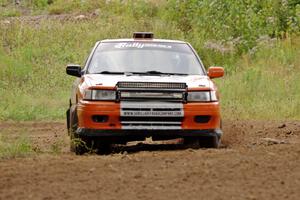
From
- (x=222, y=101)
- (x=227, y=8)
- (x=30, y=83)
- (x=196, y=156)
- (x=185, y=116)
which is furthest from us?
(x=227, y=8)

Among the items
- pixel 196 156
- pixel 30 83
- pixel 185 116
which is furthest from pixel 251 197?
pixel 30 83

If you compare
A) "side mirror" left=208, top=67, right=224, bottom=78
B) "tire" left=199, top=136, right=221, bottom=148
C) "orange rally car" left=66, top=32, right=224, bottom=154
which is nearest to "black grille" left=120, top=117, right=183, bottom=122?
"orange rally car" left=66, top=32, right=224, bottom=154

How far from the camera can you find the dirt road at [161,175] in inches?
304

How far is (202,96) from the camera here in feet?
36.8

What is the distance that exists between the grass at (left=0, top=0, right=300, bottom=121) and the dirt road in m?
7.85

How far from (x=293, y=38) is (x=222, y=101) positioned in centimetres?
584

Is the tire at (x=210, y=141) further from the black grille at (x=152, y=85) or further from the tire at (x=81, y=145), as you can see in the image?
the tire at (x=81, y=145)

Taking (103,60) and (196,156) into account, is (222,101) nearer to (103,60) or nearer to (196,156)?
(103,60)

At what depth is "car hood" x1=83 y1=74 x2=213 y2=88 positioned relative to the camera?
11205 millimetres

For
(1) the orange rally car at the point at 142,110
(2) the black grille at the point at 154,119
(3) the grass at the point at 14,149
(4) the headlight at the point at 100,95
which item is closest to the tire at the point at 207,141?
(1) the orange rally car at the point at 142,110

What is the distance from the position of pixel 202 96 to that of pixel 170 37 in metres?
15.5

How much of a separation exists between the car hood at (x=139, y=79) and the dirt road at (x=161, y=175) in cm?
107

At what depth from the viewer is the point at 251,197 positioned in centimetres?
751

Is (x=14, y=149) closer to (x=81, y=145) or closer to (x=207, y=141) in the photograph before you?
(x=81, y=145)
